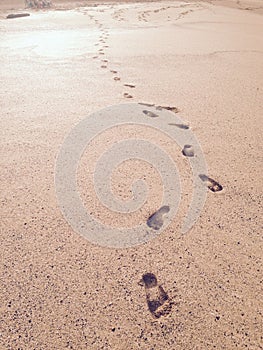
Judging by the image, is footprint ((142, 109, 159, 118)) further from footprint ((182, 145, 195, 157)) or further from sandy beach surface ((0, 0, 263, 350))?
footprint ((182, 145, 195, 157))

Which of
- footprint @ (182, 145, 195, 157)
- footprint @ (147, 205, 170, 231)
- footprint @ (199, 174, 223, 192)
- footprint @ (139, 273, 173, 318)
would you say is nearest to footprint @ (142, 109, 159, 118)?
footprint @ (182, 145, 195, 157)

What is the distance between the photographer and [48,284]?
88cm

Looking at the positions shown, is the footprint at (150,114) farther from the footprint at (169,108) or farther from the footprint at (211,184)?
the footprint at (211,184)

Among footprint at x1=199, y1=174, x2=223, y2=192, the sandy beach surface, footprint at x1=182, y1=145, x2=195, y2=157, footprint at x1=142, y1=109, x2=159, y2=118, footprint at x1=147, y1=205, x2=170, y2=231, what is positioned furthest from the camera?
footprint at x1=142, y1=109, x2=159, y2=118

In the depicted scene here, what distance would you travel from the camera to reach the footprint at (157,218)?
3.59 ft

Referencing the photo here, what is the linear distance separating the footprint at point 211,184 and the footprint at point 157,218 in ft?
0.75

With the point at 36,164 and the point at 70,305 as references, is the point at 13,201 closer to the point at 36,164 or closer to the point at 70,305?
the point at 36,164

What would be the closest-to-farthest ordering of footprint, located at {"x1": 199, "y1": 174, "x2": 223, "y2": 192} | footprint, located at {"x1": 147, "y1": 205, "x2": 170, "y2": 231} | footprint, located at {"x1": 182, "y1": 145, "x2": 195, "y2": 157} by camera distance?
footprint, located at {"x1": 147, "y1": 205, "x2": 170, "y2": 231}
footprint, located at {"x1": 199, "y1": 174, "x2": 223, "y2": 192}
footprint, located at {"x1": 182, "y1": 145, "x2": 195, "y2": 157}

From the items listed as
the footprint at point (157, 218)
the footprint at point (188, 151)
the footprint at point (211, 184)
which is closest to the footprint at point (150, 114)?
the footprint at point (188, 151)

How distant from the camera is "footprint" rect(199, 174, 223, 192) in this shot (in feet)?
4.17

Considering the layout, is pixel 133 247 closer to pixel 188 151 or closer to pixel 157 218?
pixel 157 218

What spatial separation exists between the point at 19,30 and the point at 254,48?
12.6ft

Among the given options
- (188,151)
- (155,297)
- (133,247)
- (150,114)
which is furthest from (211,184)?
(150,114)

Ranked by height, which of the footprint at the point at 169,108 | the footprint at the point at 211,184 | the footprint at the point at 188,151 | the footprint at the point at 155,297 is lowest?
the footprint at the point at 155,297
